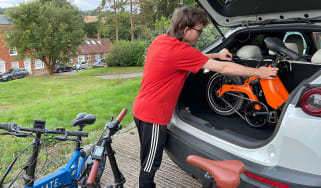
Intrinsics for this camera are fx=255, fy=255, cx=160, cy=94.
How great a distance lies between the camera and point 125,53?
31.2 metres

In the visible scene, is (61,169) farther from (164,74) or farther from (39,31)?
(39,31)

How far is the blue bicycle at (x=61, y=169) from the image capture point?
178 centimetres

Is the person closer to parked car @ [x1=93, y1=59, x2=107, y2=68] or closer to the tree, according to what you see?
the tree

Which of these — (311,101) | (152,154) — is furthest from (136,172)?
(311,101)

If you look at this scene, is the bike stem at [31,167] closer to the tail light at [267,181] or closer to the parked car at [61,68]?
the tail light at [267,181]

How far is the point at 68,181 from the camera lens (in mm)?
2191

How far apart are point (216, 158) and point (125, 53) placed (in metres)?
30.1

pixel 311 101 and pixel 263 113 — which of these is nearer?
pixel 311 101

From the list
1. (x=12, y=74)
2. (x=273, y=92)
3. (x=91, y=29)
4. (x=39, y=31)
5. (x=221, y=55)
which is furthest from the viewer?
(x=91, y=29)

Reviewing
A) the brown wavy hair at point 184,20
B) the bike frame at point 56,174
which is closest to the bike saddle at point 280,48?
the brown wavy hair at point 184,20

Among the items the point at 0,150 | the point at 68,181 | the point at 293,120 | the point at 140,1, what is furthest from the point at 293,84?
the point at 140,1

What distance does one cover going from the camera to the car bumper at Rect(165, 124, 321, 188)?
5.29ft

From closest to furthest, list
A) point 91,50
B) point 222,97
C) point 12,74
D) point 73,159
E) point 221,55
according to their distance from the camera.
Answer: point 73,159 → point 221,55 → point 222,97 → point 12,74 → point 91,50

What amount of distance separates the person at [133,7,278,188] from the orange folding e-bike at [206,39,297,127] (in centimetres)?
87
